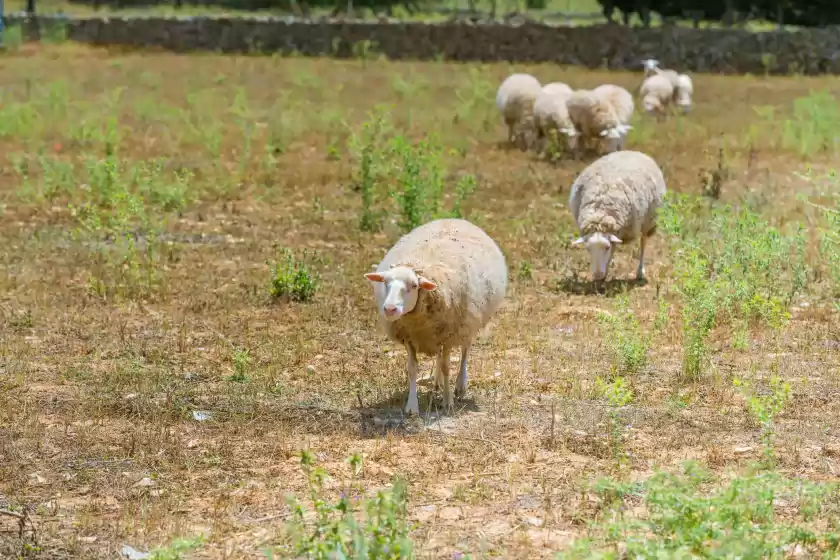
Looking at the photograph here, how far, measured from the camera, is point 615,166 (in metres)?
10.5

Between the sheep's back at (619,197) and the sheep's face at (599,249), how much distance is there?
87 mm

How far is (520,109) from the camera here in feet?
57.0

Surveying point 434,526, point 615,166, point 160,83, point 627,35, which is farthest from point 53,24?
point 434,526

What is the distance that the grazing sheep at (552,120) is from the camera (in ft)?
52.8

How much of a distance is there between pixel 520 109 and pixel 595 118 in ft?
5.79

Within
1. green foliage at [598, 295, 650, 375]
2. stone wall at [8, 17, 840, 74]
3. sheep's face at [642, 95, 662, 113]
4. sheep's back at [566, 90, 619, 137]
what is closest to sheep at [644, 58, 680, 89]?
sheep's face at [642, 95, 662, 113]

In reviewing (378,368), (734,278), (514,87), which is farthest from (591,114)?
(378,368)

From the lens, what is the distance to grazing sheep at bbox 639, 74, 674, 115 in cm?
2034

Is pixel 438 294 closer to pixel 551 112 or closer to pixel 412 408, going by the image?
pixel 412 408

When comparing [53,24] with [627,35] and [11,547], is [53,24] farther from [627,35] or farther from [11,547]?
[11,547]

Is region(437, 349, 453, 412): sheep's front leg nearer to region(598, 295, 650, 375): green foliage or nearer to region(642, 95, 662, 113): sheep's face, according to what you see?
region(598, 295, 650, 375): green foliage

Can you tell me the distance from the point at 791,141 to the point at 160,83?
1209 centimetres

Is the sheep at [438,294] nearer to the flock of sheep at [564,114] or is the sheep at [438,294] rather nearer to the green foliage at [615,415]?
the green foliage at [615,415]

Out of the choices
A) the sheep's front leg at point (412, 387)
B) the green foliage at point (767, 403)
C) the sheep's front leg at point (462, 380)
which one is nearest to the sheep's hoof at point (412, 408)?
the sheep's front leg at point (412, 387)
